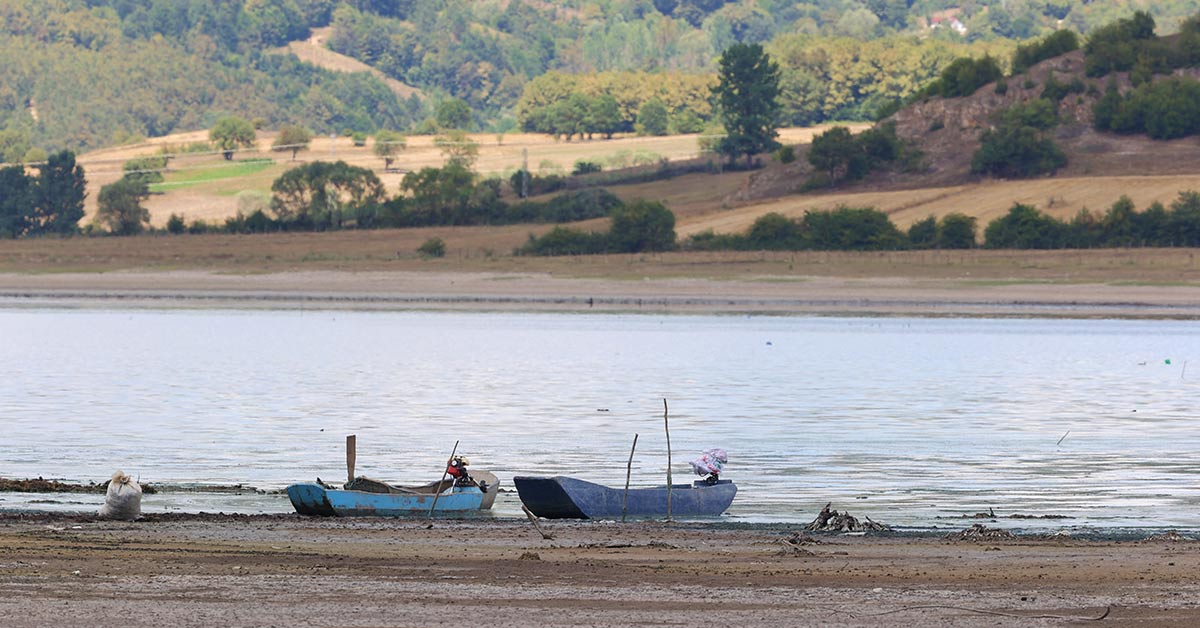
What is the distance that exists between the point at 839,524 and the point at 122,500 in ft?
28.1

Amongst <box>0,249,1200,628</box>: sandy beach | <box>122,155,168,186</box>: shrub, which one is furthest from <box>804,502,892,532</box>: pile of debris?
<box>122,155,168,186</box>: shrub

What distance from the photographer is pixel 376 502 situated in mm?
23234

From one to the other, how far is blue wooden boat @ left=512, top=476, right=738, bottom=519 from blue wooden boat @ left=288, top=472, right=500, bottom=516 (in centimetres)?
63

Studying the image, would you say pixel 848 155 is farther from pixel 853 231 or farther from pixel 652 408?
pixel 652 408

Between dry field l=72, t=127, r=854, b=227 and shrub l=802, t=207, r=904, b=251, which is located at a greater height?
dry field l=72, t=127, r=854, b=227

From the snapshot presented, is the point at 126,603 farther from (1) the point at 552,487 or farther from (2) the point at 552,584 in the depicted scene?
(1) the point at 552,487

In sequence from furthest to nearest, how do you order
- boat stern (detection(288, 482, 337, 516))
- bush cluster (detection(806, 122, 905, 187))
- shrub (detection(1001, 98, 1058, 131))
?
bush cluster (detection(806, 122, 905, 187)) < shrub (detection(1001, 98, 1058, 131)) < boat stern (detection(288, 482, 337, 516))

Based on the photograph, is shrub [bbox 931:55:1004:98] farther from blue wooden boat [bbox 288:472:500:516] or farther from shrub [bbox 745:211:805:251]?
blue wooden boat [bbox 288:472:500:516]

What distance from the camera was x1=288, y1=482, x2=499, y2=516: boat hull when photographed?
75.1 feet

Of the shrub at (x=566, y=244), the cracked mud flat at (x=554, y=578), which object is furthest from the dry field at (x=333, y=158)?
the cracked mud flat at (x=554, y=578)

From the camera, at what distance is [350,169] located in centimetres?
12862

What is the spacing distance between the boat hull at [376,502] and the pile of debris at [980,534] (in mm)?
6298

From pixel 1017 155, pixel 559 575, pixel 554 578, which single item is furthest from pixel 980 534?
pixel 1017 155

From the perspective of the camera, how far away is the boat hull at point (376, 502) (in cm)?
2288
